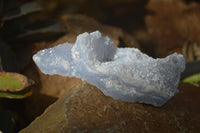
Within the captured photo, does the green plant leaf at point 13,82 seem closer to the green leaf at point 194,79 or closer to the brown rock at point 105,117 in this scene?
the brown rock at point 105,117

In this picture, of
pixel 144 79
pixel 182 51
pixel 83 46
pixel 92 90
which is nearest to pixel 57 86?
pixel 92 90

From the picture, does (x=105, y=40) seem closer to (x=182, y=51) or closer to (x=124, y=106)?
(x=124, y=106)

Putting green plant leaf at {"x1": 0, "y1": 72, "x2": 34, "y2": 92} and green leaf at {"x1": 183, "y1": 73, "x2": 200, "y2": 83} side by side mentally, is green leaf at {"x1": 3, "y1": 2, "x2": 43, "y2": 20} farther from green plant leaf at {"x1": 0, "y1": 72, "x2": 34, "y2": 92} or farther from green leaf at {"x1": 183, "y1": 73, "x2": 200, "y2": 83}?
green leaf at {"x1": 183, "y1": 73, "x2": 200, "y2": 83}

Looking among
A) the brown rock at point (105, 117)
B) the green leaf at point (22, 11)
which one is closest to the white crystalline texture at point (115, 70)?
the brown rock at point (105, 117)

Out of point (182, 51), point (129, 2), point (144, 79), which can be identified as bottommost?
point (182, 51)

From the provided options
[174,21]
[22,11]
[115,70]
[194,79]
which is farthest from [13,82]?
[174,21]

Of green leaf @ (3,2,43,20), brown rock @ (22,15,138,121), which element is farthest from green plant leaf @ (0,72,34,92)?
green leaf @ (3,2,43,20)

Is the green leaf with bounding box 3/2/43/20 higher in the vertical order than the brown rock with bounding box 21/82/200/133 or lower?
higher
